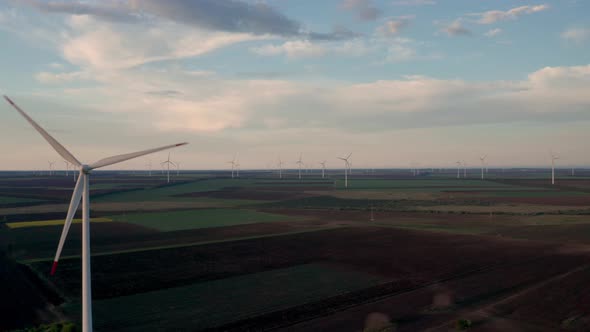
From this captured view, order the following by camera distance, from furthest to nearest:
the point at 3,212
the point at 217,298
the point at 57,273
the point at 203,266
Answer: the point at 3,212, the point at 203,266, the point at 57,273, the point at 217,298

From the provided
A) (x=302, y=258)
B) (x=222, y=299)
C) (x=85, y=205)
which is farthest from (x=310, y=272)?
(x=85, y=205)

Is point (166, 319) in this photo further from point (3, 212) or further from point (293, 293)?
point (3, 212)

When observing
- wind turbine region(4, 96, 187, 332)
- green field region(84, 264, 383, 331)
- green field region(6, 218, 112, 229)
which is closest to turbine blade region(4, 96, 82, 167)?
wind turbine region(4, 96, 187, 332)

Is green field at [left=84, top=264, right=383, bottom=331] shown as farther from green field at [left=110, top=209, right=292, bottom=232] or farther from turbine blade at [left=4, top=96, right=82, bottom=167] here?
green field at [left=110, top=209, right=292, bottom=232]

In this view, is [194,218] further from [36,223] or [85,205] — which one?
[85,205]

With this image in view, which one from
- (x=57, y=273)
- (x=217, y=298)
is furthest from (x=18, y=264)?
(x=217, y=298)

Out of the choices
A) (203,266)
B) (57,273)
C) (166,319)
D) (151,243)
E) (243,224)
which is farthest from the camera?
(243,224)

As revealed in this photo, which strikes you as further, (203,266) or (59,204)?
(59,204)
